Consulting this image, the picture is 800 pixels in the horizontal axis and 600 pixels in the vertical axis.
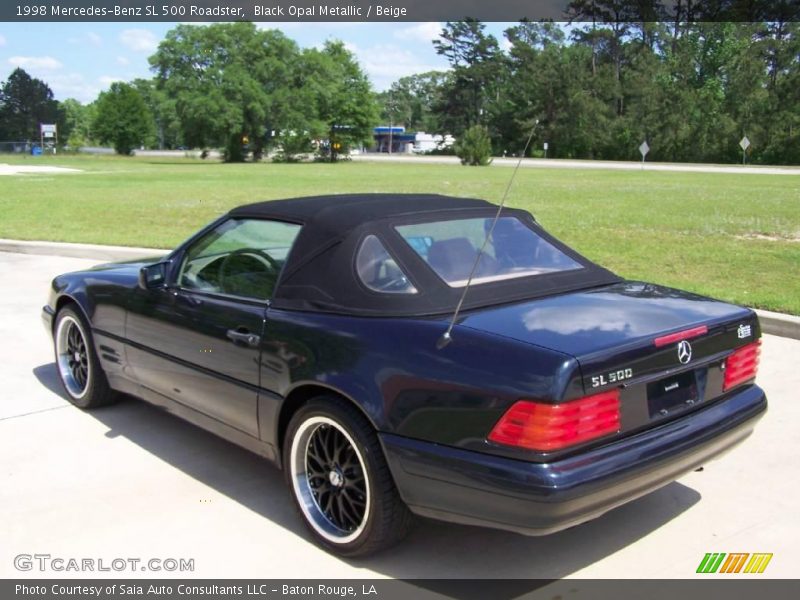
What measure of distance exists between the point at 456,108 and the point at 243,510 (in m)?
103

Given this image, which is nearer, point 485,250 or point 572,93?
point 485,250

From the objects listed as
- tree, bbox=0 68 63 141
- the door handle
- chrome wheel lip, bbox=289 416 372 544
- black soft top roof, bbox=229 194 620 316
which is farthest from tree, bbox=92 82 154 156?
chrome wheel lip, bbox=289 416 372 544

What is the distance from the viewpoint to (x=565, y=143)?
75812 mm

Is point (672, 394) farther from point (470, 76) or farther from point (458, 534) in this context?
point (470, 76)

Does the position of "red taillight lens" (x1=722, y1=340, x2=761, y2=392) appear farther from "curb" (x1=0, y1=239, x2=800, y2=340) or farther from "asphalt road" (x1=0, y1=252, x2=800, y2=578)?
"curb" (x1=0, y1=239, x2=800, y2=340)

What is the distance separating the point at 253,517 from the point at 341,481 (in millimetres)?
635

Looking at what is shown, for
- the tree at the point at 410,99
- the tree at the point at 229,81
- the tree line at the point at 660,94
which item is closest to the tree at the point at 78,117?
the tree at the point at 410,99

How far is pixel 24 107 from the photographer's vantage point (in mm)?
120688

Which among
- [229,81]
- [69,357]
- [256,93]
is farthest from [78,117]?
[69,357]

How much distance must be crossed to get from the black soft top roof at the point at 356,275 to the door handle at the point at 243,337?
0.18 meters

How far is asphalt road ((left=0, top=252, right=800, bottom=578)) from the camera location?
3.28 meters

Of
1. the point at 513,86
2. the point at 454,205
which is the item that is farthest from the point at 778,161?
the point at 454,205

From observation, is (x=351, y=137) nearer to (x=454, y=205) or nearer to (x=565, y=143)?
(x=565, y=143)

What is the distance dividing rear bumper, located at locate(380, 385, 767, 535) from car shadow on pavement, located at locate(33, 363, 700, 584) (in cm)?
42
